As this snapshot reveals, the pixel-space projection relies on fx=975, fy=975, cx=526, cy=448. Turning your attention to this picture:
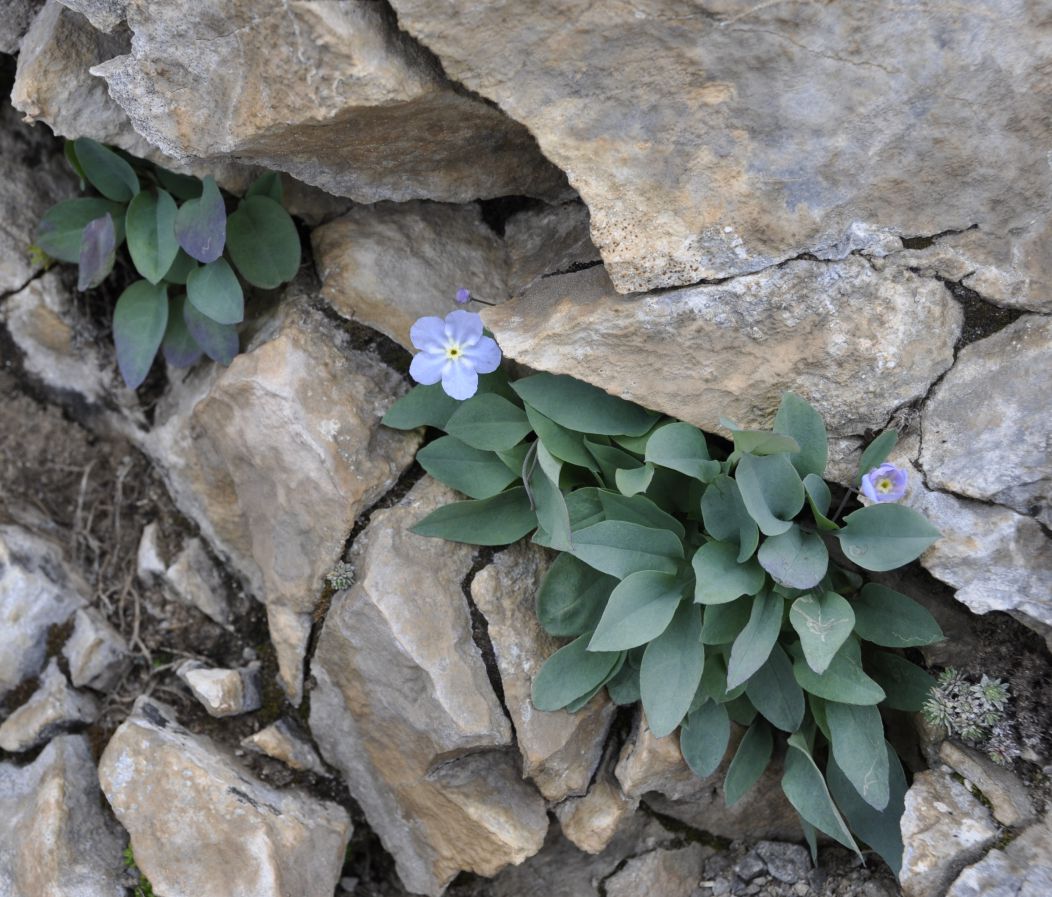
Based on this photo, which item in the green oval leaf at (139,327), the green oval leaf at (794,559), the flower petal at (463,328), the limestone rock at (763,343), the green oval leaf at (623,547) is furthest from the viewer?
the green oval leaf at (139,327)

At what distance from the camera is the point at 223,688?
3.25 m

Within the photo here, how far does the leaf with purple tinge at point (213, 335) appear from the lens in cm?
330

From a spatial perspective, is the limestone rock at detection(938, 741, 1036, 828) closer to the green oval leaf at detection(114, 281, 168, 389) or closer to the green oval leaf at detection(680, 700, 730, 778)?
the green oval leaf at detection(680, 700, 730, 778)

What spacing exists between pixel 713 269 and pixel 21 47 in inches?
94.9

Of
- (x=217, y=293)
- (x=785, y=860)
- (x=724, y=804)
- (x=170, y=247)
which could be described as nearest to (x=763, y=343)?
(x=724, y=804)

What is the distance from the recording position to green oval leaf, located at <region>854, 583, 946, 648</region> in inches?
105

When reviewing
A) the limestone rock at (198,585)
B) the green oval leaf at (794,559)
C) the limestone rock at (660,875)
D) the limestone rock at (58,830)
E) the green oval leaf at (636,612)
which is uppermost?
the green oval leaf at (794,559)

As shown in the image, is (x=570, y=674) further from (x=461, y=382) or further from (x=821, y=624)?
(x=461, y=382)

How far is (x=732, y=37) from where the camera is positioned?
8.02 ft

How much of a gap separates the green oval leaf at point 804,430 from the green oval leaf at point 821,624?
1.14ft

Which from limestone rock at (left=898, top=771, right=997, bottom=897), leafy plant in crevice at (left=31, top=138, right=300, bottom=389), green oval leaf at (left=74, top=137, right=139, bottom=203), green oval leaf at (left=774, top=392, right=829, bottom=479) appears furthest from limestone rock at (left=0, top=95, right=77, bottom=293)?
limestone rock at (left=898, top=771, right=997, bottom=897)

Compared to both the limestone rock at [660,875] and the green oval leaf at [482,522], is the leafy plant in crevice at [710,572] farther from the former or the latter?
the limestone rock at [660,875]

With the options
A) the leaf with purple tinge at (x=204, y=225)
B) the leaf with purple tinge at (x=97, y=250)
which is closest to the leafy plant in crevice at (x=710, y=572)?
the leaf with purple tinge at (x=204, y=225)

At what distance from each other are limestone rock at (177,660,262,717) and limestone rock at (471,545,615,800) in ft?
3.01
